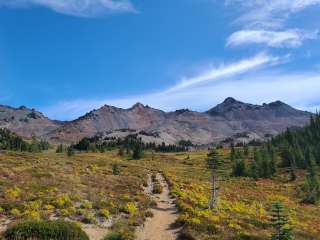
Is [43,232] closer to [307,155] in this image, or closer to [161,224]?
[161,224]

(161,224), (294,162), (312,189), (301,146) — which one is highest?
(301,146)

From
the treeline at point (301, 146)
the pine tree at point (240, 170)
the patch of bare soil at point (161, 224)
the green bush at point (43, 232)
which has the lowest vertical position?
the patch of bare soil at point (161, 224)

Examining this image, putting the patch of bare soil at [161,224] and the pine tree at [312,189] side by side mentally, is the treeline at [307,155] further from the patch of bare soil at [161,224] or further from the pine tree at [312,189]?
the patch of bare soil at [161,224]

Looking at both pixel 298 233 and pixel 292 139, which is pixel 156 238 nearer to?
pixel 298 233

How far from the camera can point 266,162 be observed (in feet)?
397

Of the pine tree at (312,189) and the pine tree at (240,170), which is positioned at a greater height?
the pine tree at (240,170)

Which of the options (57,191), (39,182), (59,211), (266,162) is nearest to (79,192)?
(57,191)

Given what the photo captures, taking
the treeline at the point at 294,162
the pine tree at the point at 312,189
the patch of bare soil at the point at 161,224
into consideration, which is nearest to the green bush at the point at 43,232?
the patch of bare soil at the point at 161,224

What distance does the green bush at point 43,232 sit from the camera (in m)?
25.0

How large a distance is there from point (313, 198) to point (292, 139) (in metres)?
106

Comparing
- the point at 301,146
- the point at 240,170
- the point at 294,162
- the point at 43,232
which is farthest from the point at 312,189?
the point at 301,146

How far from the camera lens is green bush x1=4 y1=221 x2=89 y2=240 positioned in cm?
2497

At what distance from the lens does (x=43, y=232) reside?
25.2m

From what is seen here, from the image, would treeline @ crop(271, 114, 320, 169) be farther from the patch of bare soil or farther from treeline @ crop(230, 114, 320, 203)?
the patch of bare soil
